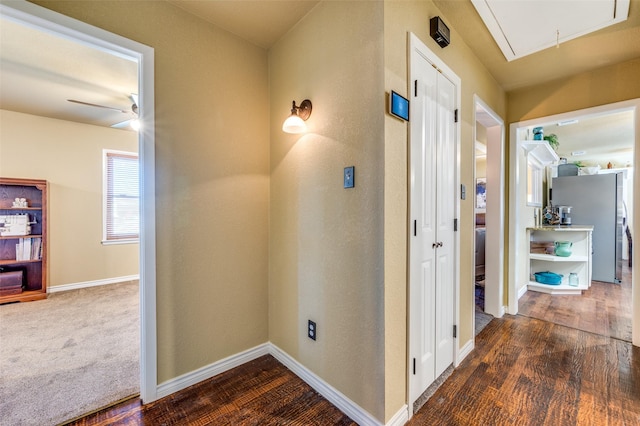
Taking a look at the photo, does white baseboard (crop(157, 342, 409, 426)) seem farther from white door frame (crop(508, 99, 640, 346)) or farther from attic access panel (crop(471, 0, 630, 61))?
attic access panel (crop(471, 0, 630, 61))

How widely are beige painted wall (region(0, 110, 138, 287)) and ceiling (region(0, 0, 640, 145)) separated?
546mm

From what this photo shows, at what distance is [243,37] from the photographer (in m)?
2.06

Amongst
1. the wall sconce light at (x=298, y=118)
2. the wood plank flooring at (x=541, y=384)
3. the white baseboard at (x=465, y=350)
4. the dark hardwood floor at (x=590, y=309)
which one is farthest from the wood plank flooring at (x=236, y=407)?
the dark hardwood floor at (x=590, y=309)

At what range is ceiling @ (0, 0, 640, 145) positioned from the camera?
5.88ft

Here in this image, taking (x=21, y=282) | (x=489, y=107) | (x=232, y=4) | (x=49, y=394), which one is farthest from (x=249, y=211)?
(x=21, y=282)

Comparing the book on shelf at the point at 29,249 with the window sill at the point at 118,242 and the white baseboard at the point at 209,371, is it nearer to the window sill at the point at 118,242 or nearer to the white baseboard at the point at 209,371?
the window sill at the point at 118,242

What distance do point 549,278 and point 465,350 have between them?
269cm

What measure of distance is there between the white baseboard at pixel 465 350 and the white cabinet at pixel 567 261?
2451 mm

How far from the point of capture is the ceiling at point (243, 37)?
5.88ft

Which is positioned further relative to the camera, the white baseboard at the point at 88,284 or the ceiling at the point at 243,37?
the white baseboard at the point at 88,284

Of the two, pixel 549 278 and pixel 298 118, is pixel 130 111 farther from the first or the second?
pixel 549 278

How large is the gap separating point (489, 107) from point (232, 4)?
2429mm

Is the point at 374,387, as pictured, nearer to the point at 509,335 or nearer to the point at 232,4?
the point at 509,335

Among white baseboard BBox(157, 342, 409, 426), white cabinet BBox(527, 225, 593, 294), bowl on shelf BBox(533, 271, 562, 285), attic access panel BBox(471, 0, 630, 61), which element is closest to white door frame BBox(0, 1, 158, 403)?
white baseboard BBox(157, 342, 409, 426)
